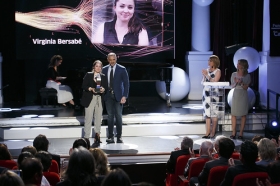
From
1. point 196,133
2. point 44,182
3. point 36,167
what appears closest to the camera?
point 36,167

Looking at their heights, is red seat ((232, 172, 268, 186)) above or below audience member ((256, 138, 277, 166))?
below

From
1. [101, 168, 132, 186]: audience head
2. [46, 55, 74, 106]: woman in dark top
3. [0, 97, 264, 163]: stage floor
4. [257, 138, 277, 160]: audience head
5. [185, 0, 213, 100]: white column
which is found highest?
[185, 0, 213, 100]: white column

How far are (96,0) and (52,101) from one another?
266 cm

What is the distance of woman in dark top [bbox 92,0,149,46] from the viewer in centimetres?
Answer: 1330

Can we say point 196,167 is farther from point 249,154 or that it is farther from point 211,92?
point 211,92

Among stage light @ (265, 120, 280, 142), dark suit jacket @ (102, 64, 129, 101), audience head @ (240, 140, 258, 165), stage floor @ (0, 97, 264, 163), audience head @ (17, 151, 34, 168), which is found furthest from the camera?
stage light @ (265, 120, 280, 142)

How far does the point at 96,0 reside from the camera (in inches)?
524

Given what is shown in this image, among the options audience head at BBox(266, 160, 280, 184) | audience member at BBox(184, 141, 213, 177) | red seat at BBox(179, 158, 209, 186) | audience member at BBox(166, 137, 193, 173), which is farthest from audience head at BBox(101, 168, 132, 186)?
audience member at BBox(166, 137, 193, 173)

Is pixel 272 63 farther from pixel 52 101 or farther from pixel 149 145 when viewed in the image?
pixel 52 101

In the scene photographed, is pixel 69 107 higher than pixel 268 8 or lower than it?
lower

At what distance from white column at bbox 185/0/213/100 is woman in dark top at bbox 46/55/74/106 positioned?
3439mm

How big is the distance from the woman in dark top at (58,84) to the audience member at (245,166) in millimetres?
7550

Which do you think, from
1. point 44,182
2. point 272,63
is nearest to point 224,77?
point 272,63

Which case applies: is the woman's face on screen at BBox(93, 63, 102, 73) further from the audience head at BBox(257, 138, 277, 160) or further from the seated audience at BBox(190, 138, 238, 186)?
the audience head at BBox(257, 138, 277, 160)
